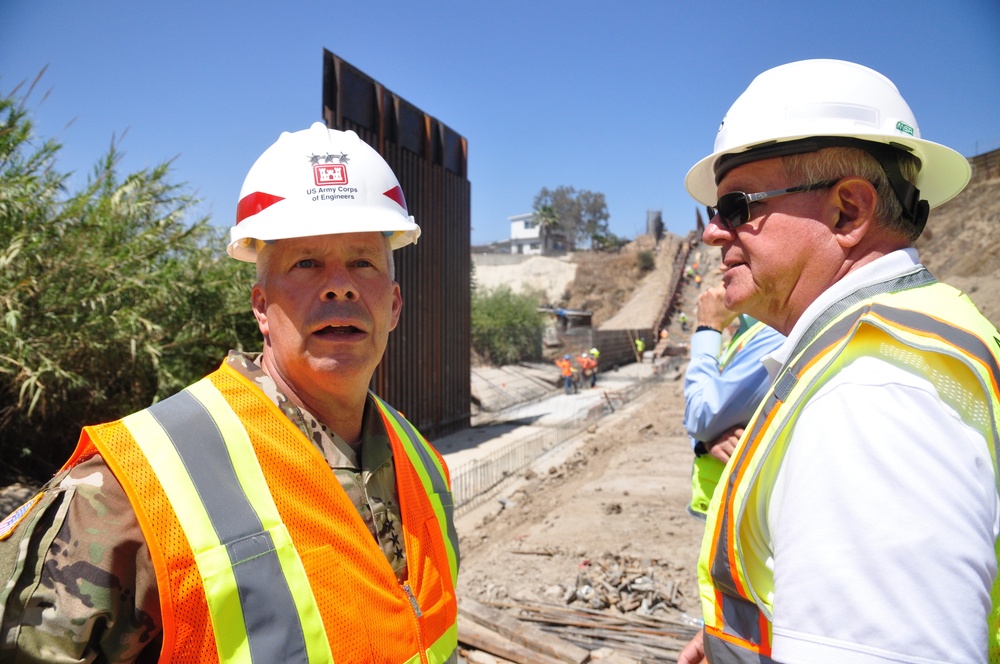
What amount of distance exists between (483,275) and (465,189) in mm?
45867

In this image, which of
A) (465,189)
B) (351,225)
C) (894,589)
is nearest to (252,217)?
(351,225)

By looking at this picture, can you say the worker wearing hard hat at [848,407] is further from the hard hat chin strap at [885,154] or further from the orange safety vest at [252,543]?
the orange safety vest at [252,543]

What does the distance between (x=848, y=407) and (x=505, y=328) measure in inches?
1280

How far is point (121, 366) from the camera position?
7809 millimetres

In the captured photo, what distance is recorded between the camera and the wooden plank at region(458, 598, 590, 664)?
12.3 ft

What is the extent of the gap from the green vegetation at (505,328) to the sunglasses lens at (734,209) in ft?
99.5

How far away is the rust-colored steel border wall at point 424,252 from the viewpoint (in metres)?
13.1

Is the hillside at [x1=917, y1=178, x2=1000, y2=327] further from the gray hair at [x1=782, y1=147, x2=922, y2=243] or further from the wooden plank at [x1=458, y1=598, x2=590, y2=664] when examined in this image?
the gray hair at [x1=782, y1=147, x2=922, y2=243]

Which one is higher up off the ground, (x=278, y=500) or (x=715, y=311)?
(x=715, y=311)

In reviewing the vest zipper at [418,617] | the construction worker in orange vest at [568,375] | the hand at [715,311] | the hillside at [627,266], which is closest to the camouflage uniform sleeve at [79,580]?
the vest zipper at [418,617]

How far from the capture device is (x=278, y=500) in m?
1.56

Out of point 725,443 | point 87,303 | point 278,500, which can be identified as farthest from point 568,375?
point 278,500

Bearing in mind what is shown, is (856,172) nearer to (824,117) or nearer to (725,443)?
(824,117)

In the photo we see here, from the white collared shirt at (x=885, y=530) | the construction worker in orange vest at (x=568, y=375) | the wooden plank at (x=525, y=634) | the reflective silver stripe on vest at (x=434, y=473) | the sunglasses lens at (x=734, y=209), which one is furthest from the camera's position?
the construction worker in orange vest at (x=568, y=375)
